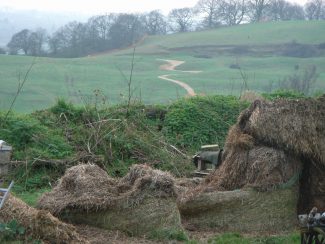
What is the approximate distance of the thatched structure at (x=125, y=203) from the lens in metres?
7.64

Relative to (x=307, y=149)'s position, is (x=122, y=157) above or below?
below

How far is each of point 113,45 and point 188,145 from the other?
35.4m

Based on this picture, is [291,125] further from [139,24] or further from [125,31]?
[139,24]

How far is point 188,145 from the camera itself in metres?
14.4

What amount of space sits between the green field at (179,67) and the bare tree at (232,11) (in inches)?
282

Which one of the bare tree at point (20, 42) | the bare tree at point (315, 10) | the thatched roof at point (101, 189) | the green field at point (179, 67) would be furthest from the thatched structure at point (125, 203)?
the bare tree at point (315, 10)

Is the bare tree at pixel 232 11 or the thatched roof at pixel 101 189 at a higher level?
the bare tree at pixel 232 11

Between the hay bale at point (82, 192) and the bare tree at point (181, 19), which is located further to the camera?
the bare tree at point (181, 19)

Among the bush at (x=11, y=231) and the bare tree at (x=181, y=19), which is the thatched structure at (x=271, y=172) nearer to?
the bush at (x=11, y=231)

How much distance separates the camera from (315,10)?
77312 millimetres

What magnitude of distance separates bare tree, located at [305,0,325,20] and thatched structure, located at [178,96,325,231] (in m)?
71.2

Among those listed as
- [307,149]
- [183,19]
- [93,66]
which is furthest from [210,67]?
[307,149]

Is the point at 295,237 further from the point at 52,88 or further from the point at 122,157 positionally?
the point at 52,88

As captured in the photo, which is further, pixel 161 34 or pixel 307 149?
pixel 161 34
